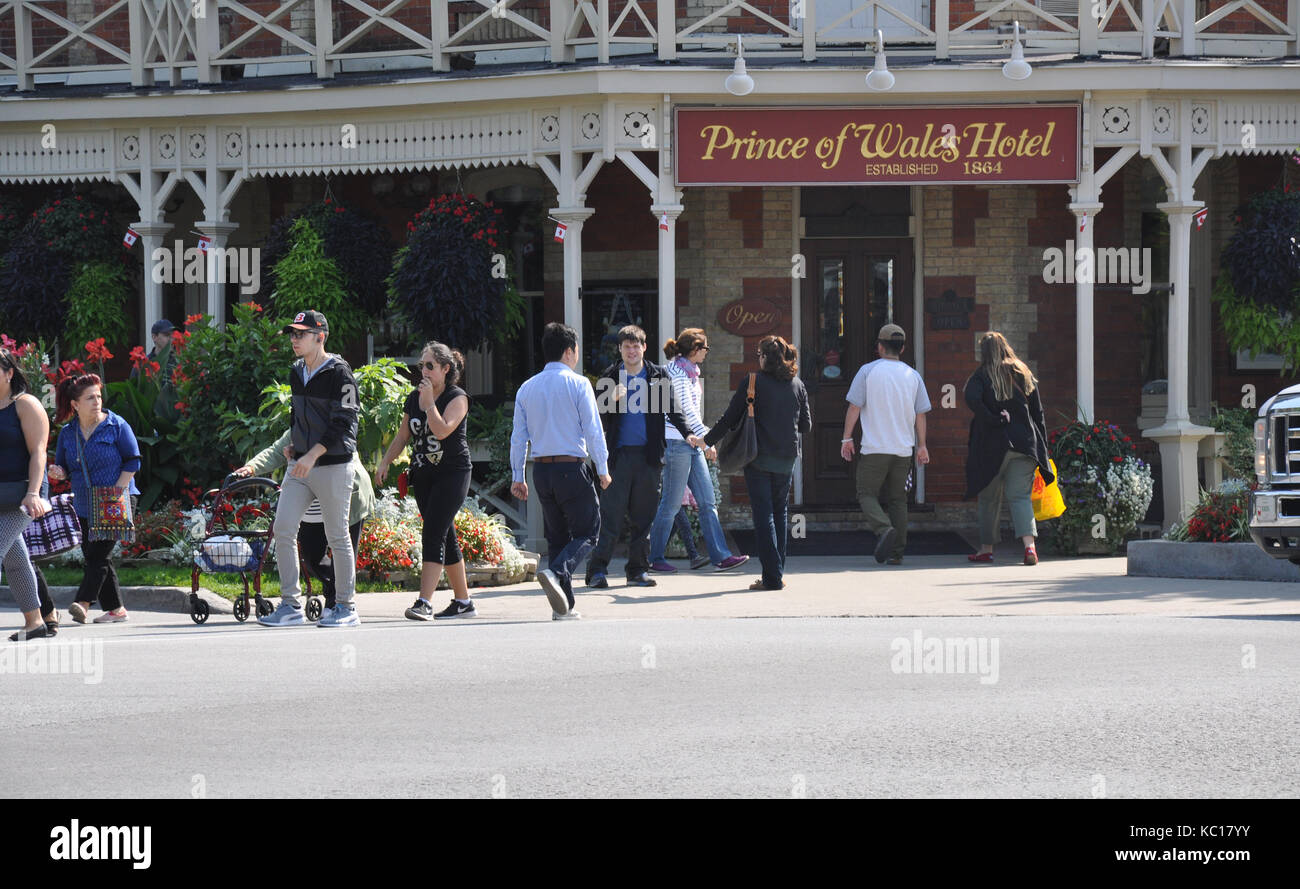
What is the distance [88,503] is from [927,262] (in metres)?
9.04

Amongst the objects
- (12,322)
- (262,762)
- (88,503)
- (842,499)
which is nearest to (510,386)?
(842,499)

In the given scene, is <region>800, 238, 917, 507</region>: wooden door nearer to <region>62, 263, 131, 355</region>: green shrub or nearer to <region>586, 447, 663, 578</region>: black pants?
<region>586, 447, 663, 578</region>: black pants

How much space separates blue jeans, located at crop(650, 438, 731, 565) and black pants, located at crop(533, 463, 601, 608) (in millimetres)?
2440

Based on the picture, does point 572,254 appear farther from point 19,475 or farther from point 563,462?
point 19,475

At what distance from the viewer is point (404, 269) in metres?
16.5

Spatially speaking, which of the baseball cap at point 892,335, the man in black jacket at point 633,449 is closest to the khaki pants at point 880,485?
the baseball cap at point 892,335

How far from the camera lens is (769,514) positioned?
1291 centimetres

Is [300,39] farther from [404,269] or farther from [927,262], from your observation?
[927,262]

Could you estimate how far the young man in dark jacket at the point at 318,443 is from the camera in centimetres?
1068

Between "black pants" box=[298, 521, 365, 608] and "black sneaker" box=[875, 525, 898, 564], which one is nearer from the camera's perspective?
"black pants" box=[298, 521, 365, 608]

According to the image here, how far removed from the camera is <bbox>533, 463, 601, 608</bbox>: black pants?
11.1 metres

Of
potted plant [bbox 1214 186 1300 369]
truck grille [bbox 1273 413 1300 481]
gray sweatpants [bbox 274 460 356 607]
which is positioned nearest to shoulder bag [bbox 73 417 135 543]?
gray sweatpants [bbox 274 460 356 607]

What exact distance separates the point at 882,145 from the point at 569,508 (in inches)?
248
